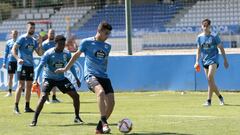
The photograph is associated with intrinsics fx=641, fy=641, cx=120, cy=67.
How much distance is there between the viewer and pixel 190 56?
21.1 meters

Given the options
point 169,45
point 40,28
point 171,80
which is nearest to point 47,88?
point 171,80

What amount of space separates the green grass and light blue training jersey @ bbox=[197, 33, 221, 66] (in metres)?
1.16

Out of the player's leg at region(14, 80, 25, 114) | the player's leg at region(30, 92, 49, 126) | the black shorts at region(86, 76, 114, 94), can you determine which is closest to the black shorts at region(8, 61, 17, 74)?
the player's leg at region(14, 80, 25, 114)

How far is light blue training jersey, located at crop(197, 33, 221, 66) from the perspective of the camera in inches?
642

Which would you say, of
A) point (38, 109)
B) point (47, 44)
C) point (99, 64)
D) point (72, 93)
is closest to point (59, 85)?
point (72, 93)

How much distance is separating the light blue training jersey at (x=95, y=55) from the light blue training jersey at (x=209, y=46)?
5.59 m

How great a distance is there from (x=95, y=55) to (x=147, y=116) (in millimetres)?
3120

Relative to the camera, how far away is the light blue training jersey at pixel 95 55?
11.2m

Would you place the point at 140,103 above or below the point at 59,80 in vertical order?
below

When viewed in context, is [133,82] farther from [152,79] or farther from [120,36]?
[120,36]

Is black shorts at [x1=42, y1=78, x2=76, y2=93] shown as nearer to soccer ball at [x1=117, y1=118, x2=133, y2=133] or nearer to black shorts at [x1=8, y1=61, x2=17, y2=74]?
soccer ball at [x1=117, y1=118, x2=133, y2=133]

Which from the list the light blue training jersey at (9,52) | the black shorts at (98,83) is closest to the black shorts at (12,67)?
the light blue training jersey at (9,52)

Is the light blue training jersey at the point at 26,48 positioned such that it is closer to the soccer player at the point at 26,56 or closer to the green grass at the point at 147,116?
the soccer player at the point at 26,56

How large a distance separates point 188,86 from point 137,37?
1250 cm
